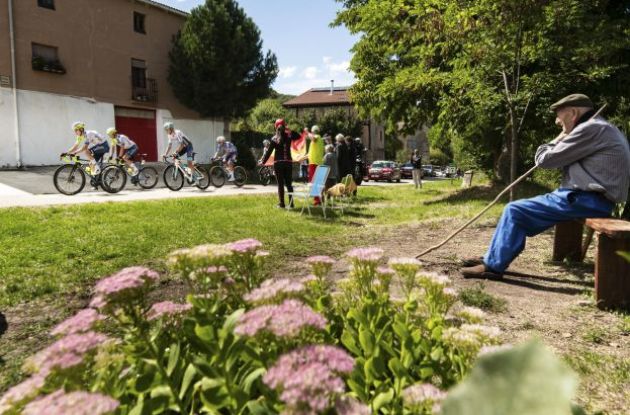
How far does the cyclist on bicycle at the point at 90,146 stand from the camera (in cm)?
1286

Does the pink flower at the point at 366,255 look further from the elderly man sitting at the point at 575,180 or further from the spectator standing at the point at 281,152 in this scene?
the spectator standing at the point at 281,152

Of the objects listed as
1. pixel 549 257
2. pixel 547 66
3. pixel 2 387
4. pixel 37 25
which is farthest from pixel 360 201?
pixel 37 25

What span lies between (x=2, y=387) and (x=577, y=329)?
3841 mm

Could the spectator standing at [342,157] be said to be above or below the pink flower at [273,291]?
above

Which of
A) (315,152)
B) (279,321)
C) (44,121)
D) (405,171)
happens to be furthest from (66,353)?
(405,171)

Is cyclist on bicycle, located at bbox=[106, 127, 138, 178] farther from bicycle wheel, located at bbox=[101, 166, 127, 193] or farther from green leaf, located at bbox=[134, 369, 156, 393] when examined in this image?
green leaf, located at bbox=[134, 369, 156, 393]

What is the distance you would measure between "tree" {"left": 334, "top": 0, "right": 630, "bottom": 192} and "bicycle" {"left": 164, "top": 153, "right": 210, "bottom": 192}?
6.36 meters

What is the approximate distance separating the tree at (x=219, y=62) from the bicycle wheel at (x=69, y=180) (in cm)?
1674

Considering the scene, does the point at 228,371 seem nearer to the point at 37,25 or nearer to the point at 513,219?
the point at 513,219

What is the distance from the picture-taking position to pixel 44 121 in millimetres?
23547

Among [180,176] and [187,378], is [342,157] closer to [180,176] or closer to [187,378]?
[180,176]

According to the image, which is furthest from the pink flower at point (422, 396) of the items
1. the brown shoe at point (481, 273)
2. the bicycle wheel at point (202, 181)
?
the bicycle wheel at point (202, 181)

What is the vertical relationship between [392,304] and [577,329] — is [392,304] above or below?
above

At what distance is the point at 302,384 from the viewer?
3.28 ft
